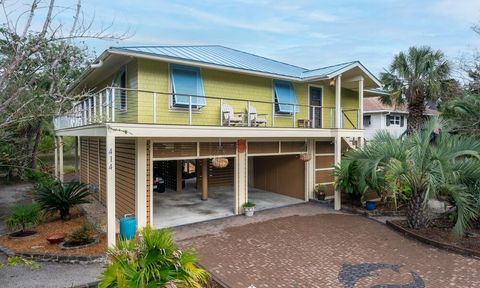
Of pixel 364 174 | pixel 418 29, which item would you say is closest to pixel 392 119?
pixel 418 29

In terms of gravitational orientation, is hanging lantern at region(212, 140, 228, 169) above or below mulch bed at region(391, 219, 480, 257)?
above

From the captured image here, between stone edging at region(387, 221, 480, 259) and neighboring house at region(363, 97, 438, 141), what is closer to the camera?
stone edging at region(387, 221, 480, 259)

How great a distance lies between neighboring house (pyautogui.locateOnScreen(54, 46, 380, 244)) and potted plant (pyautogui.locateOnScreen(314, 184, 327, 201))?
0.30 metres

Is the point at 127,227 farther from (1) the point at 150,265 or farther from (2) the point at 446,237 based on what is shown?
(2) the point at 446,237

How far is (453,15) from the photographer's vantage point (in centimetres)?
1605

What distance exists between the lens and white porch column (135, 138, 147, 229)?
10539 mm

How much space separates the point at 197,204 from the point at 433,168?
9.68 m

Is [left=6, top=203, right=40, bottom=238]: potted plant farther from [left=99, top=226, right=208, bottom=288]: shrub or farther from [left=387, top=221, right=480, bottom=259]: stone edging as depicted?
[left=387, top=221, right=480, bottom=259]: stone edging

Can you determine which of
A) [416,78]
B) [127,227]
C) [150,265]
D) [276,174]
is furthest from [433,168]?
[416,78]

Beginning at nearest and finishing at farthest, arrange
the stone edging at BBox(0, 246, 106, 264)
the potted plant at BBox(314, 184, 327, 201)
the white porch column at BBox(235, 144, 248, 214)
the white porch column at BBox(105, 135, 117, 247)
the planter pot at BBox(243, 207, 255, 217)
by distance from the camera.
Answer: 1. the stone edging at BBox(0, 246, 106, 264)
2. the white porch column at BBox(105, 135, 117, 247)
3. the planter pot at BBox(243, 207, 255, 217)
4. the white porch column at BBox(235, 144, 248, 214)
5. the potted plant at BBox(314, 184, 327, 201)

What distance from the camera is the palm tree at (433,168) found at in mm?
9430

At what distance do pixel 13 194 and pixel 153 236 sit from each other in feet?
61.5

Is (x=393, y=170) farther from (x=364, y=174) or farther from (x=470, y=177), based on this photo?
(x=470, y=177)

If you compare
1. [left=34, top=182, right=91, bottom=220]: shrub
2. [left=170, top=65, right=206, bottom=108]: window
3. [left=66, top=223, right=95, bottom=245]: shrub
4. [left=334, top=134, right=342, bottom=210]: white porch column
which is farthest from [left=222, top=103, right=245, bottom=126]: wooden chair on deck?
[left=34, top=182, right=91, bottom=220]: shrub
